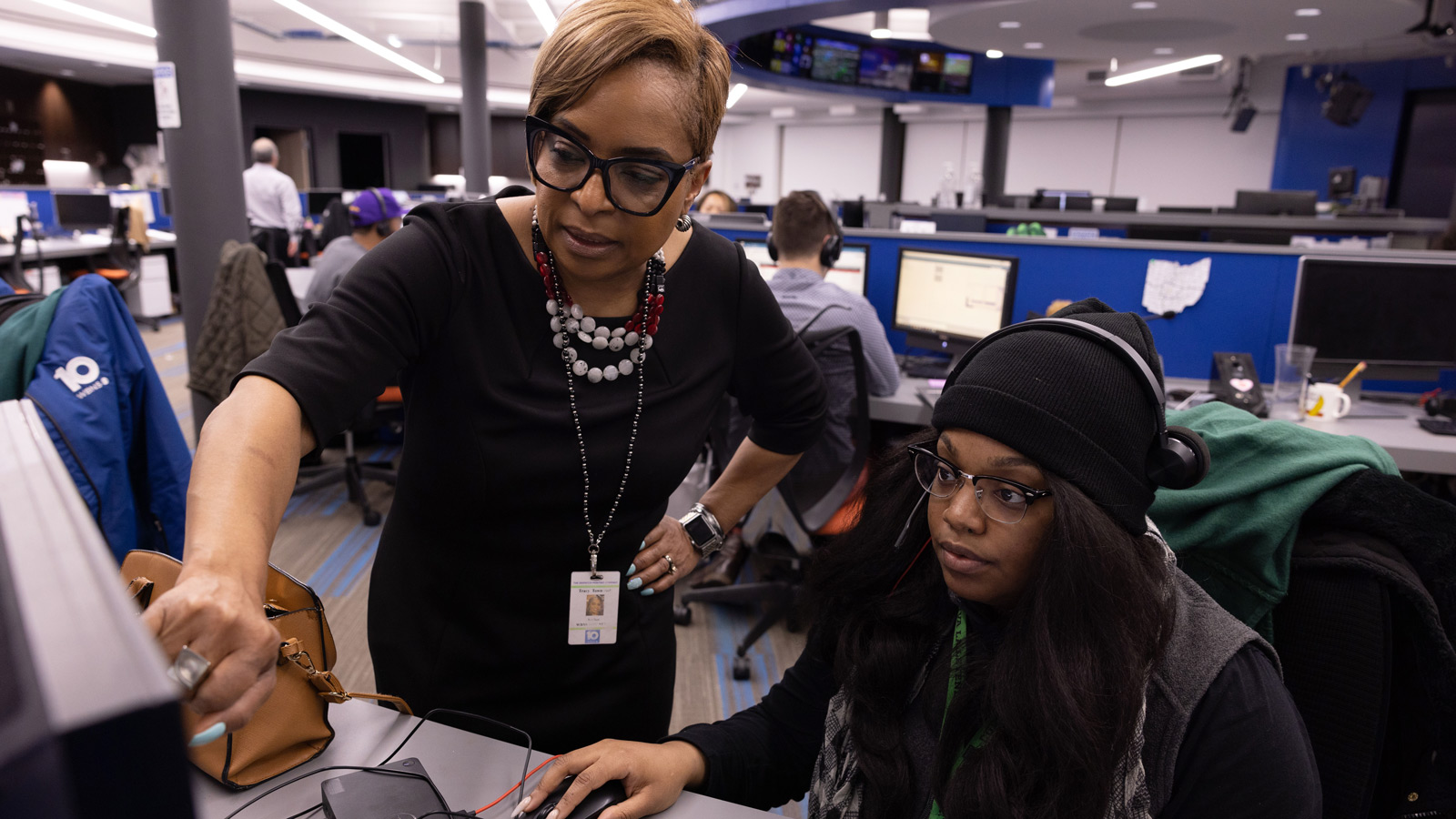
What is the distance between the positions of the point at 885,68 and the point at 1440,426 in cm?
744

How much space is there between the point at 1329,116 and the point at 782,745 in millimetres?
12152

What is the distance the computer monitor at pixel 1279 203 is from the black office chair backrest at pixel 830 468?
527 cm

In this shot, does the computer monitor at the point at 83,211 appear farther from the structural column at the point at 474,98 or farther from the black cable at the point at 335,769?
the black cable at the point at 335,769

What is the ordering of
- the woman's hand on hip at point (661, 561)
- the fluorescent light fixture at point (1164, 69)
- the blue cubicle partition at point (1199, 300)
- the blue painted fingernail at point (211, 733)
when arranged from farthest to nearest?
1. the fluorescent light fixture at point (1164, 69)
2. the blue cubicle partition at point (1199, 300)
3. the woman's hand on hip at point (661, 561)
4. the blue painted fingernail at point (211, 733)

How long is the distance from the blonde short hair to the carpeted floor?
5.56 ft

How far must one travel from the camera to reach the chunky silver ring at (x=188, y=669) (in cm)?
48

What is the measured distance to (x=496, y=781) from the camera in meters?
0.89

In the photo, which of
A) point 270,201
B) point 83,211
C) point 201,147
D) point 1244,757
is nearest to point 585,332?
point 1244,757

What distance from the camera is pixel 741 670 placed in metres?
2.58

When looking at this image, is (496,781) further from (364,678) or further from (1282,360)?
(1282,360)

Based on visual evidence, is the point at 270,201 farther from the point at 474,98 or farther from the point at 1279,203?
the point at 1279,203

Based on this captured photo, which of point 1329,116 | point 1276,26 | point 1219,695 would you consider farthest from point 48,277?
point 1329,116

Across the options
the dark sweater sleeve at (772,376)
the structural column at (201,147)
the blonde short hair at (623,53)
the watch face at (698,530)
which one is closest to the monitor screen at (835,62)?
the structural column at (201,147)

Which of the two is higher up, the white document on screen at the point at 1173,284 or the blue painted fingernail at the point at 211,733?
the white document on screen at the point at 1173,284
